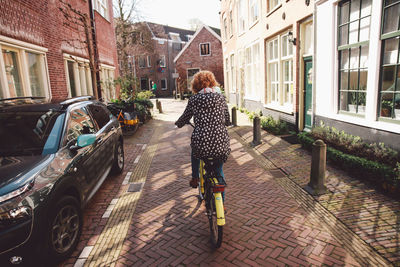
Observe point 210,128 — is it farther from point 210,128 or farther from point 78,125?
point 78,125

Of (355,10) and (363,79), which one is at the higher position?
(355,10)

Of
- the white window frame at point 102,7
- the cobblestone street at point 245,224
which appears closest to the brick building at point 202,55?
the white window frame at point 102,7

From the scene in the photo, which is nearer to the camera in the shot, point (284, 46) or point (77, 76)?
point (284, 46)

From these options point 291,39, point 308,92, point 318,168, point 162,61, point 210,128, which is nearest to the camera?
point 210,128

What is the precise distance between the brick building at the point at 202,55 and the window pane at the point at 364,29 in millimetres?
28821

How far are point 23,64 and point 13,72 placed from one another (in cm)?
33

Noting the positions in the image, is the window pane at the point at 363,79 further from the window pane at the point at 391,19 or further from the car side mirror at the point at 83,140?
the car side mirror at the point at 83,140

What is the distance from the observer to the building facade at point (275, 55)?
8273 millimetres

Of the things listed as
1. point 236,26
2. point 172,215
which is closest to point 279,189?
point 172,215

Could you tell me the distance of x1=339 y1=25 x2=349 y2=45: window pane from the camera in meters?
5.97

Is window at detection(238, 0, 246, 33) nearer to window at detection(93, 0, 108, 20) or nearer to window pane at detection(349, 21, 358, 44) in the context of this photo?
window at detection(93, 0, 108, 20)

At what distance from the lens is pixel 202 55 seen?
115 ft

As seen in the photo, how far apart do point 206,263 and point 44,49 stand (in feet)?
24.5

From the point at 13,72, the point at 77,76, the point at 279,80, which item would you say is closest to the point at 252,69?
the point at 279,80
